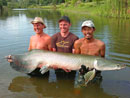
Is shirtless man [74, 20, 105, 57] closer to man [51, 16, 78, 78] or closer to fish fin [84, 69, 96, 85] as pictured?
man [51, 16, 78, 78]

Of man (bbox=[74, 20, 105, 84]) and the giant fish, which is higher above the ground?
man (bbox=[74, 20, 105, 84])

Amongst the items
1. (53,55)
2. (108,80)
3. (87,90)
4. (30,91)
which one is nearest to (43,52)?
(53,55)

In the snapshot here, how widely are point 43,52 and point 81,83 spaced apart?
4.27 feet

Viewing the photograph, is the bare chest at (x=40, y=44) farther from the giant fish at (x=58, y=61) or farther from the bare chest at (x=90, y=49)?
the bare chest at (x=90, y=49)

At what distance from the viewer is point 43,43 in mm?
4754

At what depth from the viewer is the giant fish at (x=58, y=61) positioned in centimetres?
385

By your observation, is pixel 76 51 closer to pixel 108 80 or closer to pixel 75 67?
pixel 75 67

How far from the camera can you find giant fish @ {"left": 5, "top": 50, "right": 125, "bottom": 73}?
Result: 3848mm

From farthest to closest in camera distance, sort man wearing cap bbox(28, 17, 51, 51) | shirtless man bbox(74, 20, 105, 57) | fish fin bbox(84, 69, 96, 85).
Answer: man wearing cap bbox(28, 17, 51, 51) → shirtless man bbox(74, 20, 105, 57) → fish fin bbox(84, 69, 96, 85)

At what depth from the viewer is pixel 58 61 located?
4.07 m

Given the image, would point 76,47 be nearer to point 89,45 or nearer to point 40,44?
point 89,45

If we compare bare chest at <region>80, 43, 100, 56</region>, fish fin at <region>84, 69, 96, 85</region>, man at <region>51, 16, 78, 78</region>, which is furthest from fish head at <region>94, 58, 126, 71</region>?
man at <region>51, 16, 78, 78</region>

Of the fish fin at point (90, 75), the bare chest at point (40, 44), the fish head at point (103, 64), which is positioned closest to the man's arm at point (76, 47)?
the fish head at point (103, 64)

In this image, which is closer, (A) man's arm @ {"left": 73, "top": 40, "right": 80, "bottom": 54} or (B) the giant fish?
(B) the giant fish
